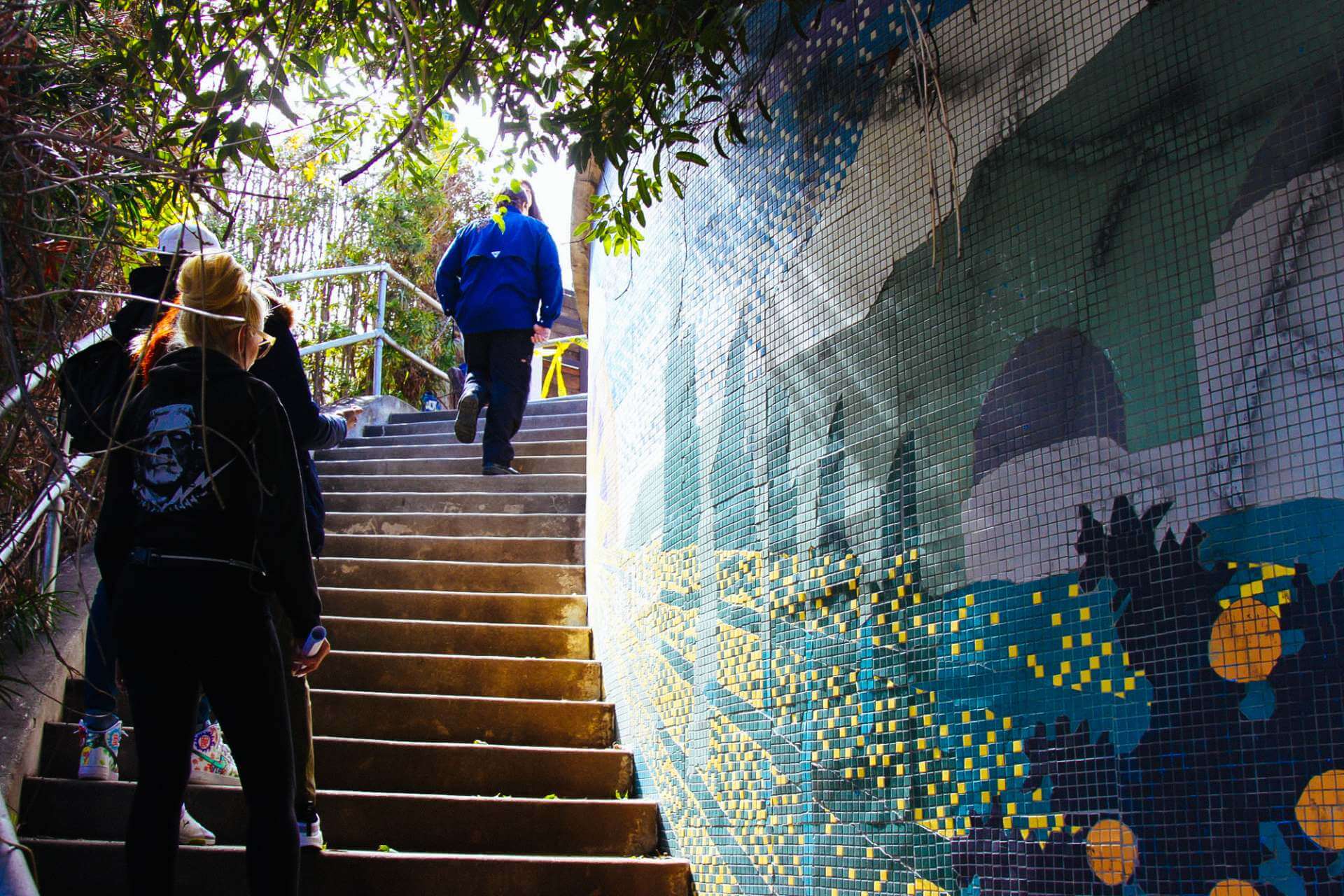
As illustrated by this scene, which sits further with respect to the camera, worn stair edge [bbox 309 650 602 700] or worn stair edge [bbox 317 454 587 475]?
worn stair edge [bbox 317 454 587 475]

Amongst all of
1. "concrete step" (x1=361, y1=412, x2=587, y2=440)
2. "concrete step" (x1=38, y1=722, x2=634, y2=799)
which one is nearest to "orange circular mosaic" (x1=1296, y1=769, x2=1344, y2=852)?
"concrete step" (x1=38, y1=722, x2=634, y2=799)

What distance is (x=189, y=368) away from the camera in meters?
2.16

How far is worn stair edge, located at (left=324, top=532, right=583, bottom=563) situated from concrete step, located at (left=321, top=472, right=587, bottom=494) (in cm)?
69

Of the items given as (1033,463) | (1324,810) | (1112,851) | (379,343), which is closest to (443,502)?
(379,343)

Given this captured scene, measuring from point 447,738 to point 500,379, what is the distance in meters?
2.53

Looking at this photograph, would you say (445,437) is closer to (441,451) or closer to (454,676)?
(441,451)

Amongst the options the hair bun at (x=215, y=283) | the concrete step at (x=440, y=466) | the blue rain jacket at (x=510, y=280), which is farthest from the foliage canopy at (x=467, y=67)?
the concrete step at (x=440, y=466)

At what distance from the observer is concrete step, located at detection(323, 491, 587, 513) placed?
5727 millimetres

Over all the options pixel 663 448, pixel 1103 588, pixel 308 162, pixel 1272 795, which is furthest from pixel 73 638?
pixel 1272 795

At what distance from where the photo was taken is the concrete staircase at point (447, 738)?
115 inches

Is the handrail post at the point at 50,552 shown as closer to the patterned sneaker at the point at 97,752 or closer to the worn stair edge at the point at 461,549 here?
the patterned sneaker at the point at 97,752

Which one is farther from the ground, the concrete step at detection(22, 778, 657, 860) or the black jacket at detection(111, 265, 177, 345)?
the black jacket at detection(111, 265, 177, 345)

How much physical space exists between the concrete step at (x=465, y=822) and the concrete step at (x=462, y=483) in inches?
107

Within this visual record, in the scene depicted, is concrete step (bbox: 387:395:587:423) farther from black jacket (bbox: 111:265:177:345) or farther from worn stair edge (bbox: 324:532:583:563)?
black jacket (bbox: 111:265:177:345)
